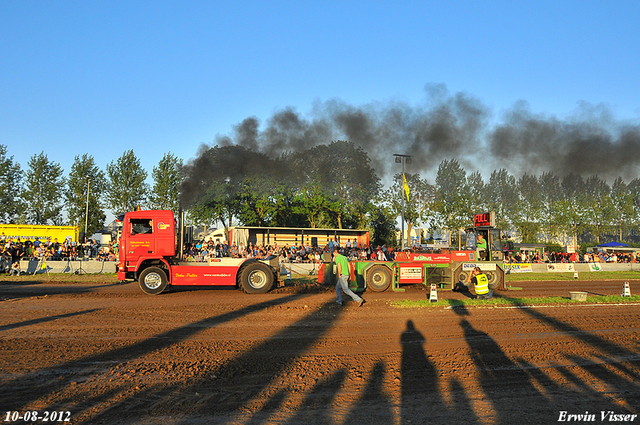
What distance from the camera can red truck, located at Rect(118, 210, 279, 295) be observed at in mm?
14797

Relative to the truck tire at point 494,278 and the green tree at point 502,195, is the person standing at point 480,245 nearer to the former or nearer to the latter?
the truck tire at point 494,278

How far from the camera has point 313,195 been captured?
39.1 metres

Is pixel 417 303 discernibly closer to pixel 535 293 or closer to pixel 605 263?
pixel 535 293

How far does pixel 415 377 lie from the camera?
5816mm

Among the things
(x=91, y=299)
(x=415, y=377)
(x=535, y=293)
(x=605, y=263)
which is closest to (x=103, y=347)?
(x=415, y=377)

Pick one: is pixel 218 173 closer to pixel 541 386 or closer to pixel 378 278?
pixel 378 278

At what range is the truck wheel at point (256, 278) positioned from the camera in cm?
1513

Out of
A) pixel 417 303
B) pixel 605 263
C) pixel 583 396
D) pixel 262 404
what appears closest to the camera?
pixel 262 404

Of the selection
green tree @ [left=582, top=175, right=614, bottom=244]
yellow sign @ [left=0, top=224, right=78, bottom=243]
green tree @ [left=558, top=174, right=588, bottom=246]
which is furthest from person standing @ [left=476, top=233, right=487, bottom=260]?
green tree @ [left=582, top=175, right=614, bottom=244]

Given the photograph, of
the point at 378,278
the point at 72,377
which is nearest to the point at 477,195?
the point at 378,278

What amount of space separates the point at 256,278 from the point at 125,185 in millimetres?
31774

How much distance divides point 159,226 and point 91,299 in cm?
328

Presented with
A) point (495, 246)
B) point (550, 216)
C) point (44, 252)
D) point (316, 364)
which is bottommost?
point (316, 364)

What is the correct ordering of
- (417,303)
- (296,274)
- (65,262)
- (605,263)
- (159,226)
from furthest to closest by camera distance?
(605,263)
(296,274)
(65,262)
(159,226)
(417,303)
